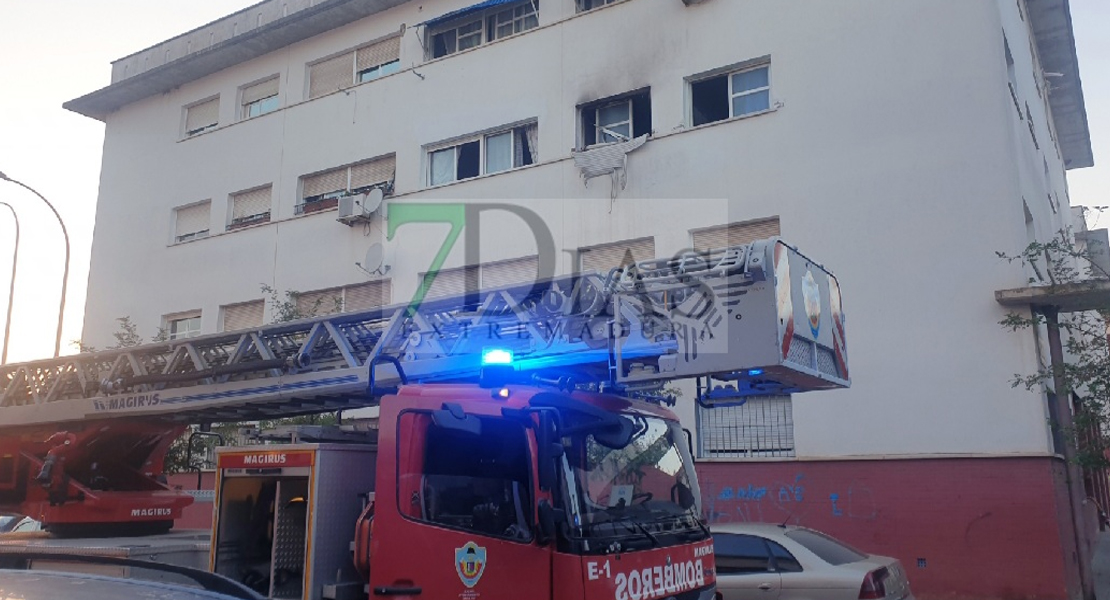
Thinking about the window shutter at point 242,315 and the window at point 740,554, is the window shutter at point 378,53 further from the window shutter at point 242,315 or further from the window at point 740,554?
the window at point 740,554

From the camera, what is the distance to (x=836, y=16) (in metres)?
13.9

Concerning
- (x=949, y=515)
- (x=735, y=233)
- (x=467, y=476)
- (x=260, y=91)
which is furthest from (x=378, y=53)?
(x=467, y=476)

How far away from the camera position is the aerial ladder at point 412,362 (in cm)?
514

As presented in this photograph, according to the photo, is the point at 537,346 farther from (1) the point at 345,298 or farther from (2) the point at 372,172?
(2) the point at 372,172

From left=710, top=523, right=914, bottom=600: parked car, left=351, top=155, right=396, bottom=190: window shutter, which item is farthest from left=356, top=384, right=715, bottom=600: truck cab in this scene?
left=351, top=155, right=396, bottom=190: window shutter

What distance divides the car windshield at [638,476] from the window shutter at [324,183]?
45.8 feet

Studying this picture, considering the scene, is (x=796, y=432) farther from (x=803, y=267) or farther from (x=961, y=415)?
(x=803, y=267)

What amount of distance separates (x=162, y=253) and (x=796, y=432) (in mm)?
15131

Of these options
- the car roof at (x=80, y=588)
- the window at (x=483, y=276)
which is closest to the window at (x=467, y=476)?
the car roof at (x=80, y=588)

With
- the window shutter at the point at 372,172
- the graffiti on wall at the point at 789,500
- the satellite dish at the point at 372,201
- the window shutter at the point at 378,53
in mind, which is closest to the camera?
the graffiti on wall at the point at 789,500

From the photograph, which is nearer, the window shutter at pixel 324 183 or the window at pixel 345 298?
the window at pixel 345 298

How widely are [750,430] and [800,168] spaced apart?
3965 millimetres

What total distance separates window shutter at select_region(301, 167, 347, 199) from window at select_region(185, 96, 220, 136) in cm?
388

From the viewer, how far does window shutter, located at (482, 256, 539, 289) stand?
51.5 feet
